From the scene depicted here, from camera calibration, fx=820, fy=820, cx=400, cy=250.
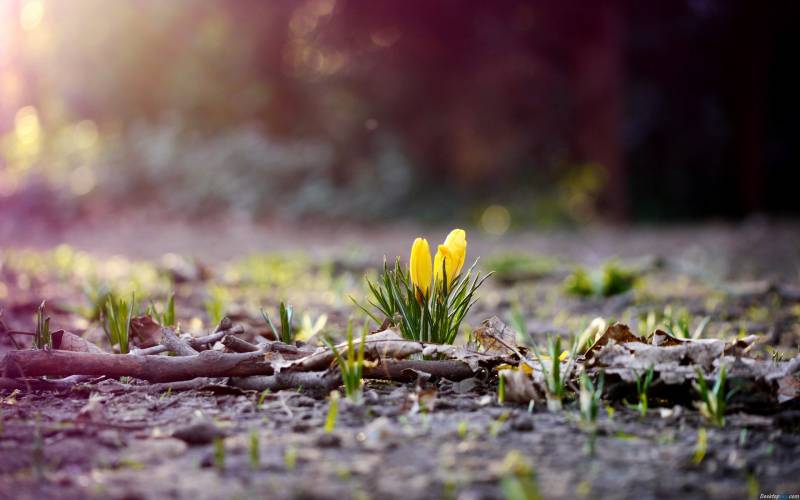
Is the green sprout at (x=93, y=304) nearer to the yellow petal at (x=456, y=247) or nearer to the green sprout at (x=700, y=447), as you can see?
the yellow petal at (x=456, y=247)

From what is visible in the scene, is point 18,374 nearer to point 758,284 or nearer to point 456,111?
point 758,284

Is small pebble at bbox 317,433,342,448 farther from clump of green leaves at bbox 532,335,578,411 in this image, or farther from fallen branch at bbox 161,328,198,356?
fallen branch at bbox 161,328,198,356

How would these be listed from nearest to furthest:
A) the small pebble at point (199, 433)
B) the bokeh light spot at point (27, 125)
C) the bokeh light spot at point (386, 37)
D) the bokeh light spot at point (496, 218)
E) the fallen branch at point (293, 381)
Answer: the small pebble at point (199, 433)
the fallen branch at point (293, 381)
the bokeh light spot at point (496, 218)
the bokeh light spot at point (386, 37)
the bokeh light spot at point (27, 125)

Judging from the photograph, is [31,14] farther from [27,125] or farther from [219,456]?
[219,456]

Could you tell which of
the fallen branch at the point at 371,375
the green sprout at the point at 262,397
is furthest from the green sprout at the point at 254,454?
the fallen branch at the point at 371,375

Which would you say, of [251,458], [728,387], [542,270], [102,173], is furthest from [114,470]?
[102,173]

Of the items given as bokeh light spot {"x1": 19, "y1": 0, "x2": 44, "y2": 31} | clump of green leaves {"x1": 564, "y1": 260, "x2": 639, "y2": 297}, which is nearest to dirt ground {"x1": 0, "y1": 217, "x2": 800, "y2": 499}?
clump of green leaves {"x1": 564, "y1": 260, "x2": 639, "y2": 297}
